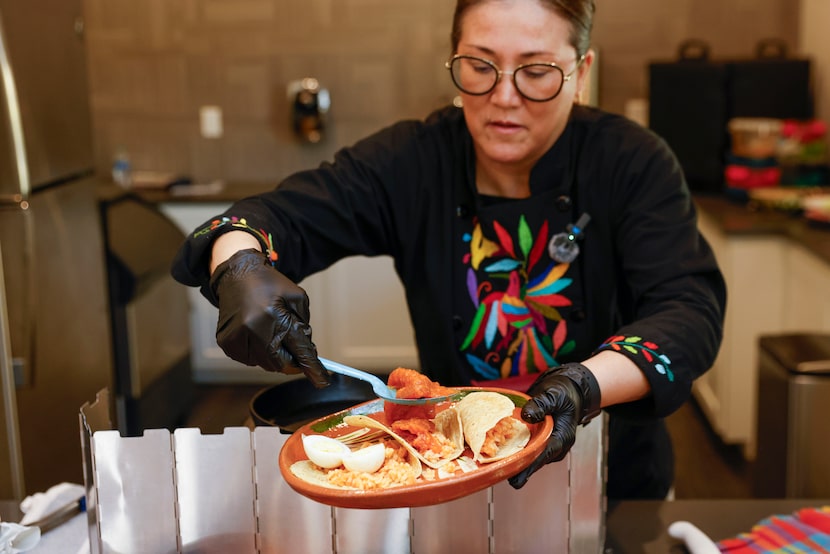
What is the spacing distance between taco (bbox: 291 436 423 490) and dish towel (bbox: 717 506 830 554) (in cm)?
52

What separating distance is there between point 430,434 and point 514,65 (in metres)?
0.61

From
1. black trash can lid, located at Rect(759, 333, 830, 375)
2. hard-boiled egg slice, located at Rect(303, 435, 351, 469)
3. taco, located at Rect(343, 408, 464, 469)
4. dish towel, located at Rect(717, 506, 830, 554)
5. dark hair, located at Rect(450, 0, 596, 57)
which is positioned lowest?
black trash can lid, located at Rect(759, 333, 830, 375)

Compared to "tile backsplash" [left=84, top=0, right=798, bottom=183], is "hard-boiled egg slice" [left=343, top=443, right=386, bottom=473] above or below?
below

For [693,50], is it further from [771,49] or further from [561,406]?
[561,406]

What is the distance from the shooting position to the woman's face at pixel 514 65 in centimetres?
134

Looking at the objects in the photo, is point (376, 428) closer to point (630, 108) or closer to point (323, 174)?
point (323, 174)

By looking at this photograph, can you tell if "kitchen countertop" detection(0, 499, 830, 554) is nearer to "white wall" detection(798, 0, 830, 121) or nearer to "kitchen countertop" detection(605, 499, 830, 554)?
"kitchen countertop" detection(605, 499, 830, 554)

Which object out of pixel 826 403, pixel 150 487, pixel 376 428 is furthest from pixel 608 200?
pixel 826 403

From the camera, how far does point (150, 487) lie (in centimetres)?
101

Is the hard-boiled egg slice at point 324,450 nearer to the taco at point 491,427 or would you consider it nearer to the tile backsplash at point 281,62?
the taco at point 491,427

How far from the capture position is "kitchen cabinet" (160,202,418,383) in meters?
4.00

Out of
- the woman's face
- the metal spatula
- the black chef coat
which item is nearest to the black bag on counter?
the black chef coat

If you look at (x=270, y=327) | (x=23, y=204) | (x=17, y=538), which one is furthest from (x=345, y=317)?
(x=270, y=327)

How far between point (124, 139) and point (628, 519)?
3.78 metres
